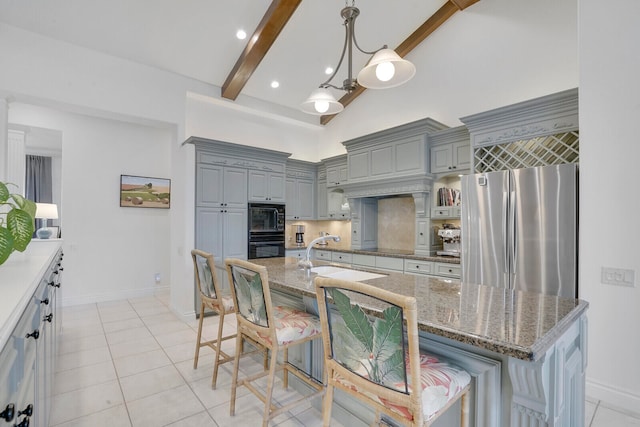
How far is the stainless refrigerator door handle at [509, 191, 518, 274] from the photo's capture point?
2.86 metres

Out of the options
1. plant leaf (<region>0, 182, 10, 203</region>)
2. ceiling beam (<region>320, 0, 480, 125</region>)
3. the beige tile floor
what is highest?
ceiling beam (<region>320, 0, 480, 125</region>)

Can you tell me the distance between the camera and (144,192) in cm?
547

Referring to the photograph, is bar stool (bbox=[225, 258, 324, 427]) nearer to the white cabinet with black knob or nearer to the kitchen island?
the kitchen island

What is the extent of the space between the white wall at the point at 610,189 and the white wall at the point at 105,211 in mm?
5847

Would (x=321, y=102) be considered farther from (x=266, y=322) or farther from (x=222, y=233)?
(x=222, y=233)

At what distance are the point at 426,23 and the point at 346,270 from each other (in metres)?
3.79

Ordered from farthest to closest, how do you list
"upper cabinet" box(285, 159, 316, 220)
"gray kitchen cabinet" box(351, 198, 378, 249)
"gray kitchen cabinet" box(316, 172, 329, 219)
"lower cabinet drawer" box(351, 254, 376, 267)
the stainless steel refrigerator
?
"gray kitchen cabinet" box(316, 172, 329, 219), "upper cabinet" box(285, 159, 316, 220), "gray kitchen cabinet" box(351, 198, 378, 249), "lower cabinet drawer" box(351, 254, 376, 267), the stainless steel refrigerator

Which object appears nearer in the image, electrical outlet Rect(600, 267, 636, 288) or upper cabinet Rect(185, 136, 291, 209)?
electrical outlet Rect(600, 267, 636, 288)

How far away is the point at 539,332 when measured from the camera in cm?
110

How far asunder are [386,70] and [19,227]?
7.91 feet

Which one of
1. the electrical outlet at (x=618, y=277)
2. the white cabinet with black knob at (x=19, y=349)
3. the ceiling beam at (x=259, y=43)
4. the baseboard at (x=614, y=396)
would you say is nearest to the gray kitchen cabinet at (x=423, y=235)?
the electrical outlet at (x=618, y=277)

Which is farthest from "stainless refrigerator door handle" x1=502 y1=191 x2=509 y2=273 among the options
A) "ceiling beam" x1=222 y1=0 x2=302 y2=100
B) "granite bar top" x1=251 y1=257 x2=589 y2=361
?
"ceiling beam" x1=222 y1=0 x2=302 y2=100

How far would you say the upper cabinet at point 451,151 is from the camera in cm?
373

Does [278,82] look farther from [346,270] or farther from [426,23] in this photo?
[346,270]
